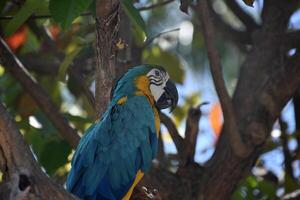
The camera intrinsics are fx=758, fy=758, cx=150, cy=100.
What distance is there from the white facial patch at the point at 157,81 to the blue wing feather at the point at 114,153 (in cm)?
18

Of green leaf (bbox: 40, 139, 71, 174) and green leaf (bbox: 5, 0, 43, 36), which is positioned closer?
green leaf (bbox: 5, 0, 43, 36)

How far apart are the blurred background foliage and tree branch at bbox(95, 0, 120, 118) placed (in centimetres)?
7

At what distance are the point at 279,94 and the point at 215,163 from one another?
353mm

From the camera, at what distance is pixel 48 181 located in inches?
68.1

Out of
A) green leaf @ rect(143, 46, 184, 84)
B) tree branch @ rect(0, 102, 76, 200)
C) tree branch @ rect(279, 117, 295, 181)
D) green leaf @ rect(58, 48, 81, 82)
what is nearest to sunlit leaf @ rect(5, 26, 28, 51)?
green leaf @ rect(58, 48, 81, 82)

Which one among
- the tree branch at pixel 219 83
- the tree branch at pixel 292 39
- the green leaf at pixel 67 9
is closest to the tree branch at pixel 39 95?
the tree branch at pixel 219 83

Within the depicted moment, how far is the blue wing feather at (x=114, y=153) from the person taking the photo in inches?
86.1

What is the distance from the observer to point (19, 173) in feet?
5.59

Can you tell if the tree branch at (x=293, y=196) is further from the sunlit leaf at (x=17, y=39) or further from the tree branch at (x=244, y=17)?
the sunlit leaf at (x=17, y=39)

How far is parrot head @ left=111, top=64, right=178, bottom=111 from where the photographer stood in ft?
8.19

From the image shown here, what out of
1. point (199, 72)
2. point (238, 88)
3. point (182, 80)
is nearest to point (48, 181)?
point (238, 88)

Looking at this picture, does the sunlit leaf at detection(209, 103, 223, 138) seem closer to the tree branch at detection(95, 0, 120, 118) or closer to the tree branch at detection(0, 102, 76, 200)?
the tree branch at detection(95, 0, 120, 118)

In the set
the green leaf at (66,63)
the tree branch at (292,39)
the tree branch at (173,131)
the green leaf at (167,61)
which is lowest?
the green leaf at (167,61)

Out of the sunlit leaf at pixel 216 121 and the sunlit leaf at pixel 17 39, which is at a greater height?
the sunlit leaf at pixel 17 39
